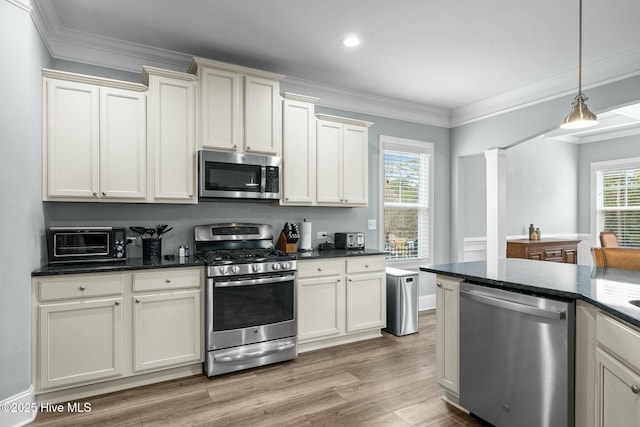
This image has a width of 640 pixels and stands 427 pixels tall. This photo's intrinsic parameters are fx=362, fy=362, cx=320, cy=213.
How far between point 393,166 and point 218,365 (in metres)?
3.23

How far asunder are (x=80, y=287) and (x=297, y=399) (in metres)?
1.75

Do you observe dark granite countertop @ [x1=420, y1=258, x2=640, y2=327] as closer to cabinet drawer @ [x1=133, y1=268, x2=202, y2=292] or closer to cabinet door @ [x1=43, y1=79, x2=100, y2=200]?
cabinet drawer @ [x1=133, y1=268, x2=202, y2=292]

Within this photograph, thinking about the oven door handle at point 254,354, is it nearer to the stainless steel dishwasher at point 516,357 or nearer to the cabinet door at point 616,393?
the stainless steel dishwasher at point 516,357

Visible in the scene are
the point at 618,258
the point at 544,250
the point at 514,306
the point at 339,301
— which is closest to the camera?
the point at 514,306

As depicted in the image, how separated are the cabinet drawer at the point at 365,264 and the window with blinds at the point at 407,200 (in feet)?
2.56

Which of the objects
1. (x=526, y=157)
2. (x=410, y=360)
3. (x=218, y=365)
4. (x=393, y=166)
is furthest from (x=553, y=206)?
(x=218, y=365)

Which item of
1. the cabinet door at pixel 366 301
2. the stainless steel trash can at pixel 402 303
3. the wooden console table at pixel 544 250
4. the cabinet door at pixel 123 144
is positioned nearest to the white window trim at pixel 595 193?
the wooden console table at pixel 544 250

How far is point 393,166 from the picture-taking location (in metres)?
4.86

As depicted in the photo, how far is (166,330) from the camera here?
113 inches

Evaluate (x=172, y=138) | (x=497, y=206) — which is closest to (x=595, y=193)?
(x=497, y=206)

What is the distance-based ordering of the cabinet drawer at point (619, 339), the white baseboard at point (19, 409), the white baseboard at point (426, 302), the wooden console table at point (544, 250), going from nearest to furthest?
the cabinet drawer at point (619, 339) → the white baseboard at point (19, 409) → the white baseboard at point (426, 302) → the wooden console table at point (544, 250)

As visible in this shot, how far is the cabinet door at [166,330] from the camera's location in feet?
9.07

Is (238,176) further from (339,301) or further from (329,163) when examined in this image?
(339,301)

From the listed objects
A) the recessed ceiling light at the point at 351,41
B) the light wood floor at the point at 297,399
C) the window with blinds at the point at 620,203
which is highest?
the recessed ceiling light at the point at 351,41
